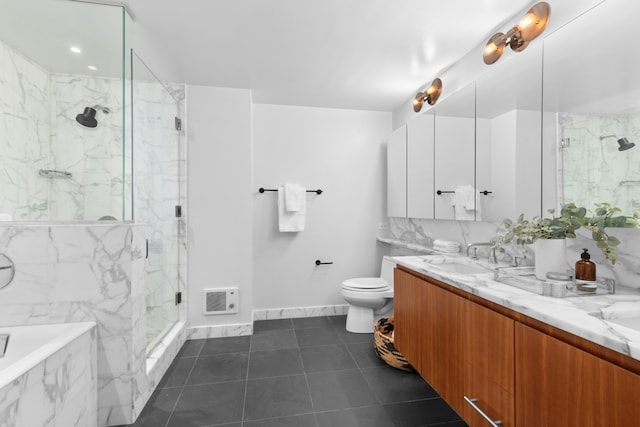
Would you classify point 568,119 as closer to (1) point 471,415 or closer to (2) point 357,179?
(1) point 471,415

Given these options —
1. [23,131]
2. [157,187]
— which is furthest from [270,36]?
[23,131]

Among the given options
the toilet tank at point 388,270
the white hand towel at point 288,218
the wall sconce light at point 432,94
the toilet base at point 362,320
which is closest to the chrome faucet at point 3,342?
the white hand towel at point 288,218

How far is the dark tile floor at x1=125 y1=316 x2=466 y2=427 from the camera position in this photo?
5.32ft

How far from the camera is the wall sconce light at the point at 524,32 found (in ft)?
4.61

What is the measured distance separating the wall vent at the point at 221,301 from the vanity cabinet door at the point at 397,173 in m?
1.73

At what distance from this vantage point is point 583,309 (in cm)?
Result: 92

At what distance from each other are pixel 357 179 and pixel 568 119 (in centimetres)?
204

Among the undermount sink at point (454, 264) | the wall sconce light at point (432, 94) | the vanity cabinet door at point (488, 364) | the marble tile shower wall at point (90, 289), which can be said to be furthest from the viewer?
the wall sconce light at point (432, 94)

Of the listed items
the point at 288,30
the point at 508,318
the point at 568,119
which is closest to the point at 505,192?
the point at 568,119

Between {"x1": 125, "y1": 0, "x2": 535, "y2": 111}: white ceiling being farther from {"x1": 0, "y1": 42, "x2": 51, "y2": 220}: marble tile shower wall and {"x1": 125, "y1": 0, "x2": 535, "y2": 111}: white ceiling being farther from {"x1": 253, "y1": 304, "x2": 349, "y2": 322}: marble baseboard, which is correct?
{"x1": 253, "y1": 304, "x2": 349, "y2": 322}: marble baseboard

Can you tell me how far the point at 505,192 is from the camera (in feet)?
5.70

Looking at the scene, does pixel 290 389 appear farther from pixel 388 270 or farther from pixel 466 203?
pixel 466 203

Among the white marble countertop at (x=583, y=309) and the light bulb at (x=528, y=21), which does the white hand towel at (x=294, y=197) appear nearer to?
the white marble countertop at (x=583, y=309)

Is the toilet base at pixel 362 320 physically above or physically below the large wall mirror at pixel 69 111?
below
